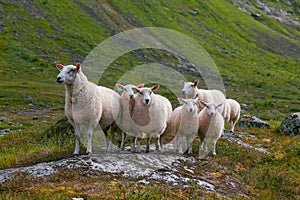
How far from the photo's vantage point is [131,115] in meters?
12.0

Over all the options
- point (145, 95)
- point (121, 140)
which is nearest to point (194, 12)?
point (121, 140)

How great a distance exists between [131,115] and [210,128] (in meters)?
2.96

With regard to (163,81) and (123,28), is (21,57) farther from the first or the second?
(123,28)

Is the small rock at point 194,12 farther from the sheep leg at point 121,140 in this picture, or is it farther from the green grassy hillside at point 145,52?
the sheep leg at point 121,140

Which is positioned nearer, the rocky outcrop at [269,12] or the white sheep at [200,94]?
the white sheep at [200,94]

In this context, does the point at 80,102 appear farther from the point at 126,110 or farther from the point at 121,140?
the point at 121,140

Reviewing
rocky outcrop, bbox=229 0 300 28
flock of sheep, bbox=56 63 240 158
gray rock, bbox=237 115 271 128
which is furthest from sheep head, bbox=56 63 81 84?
rocky outcrop, bbox=229 0 300 28

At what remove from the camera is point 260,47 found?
118 m

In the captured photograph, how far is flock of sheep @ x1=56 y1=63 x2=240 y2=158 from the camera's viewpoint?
10.6m

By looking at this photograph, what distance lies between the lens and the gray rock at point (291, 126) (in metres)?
17.8

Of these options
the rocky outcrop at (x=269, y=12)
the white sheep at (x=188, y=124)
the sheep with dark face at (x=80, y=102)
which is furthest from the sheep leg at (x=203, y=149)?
the rocky outcrop at (x=269, y=12)

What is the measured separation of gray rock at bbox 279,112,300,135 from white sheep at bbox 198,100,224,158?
6.35 m

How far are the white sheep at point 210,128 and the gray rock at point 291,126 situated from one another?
6354mm

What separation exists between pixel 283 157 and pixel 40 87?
43.1 metres
